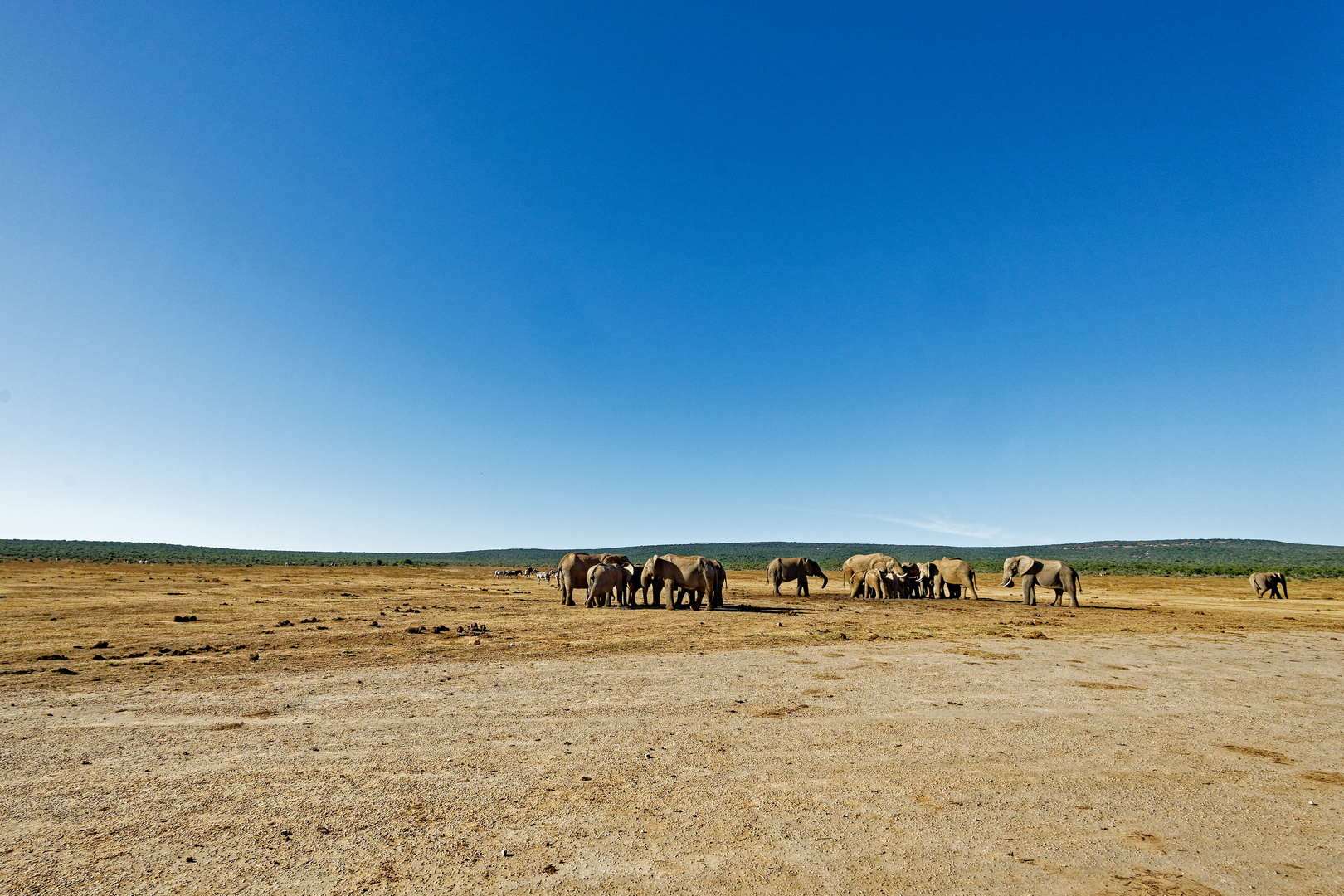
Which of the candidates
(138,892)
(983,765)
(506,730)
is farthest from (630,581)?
(138,892)

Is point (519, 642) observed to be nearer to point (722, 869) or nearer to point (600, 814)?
point (600, 814)

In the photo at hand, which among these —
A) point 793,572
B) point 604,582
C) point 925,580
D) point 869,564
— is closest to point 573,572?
point 604,582

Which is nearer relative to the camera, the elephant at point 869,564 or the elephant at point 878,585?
the elephant at point 878,585

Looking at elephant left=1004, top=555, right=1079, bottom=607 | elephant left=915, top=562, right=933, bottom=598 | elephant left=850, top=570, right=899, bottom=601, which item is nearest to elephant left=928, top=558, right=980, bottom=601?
elephant left=915, top=562, right=933, bottom=598

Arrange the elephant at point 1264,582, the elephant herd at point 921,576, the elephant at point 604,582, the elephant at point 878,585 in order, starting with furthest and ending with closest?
the elephant at point 1264,582 < the elephant at point 878,585 < the elephant herd at point 921,576 < the elephant at point 604,582

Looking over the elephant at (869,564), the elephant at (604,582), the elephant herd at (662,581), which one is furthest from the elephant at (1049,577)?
the elephant at (604,582)

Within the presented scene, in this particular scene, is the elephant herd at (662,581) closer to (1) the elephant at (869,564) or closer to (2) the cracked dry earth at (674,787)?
(1) the elephant at (869,564)

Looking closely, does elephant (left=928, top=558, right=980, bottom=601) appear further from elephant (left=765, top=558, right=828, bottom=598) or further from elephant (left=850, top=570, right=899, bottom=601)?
elephant (left=765, top=558, right=828, bottom=598)

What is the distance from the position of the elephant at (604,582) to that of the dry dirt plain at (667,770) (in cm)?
1226

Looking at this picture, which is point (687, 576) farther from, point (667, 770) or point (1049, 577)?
point (667, 770)

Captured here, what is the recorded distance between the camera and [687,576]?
27.8m

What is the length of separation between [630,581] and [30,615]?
20829 mm

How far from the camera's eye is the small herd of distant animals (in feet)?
91.4

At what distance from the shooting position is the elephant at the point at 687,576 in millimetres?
27312
